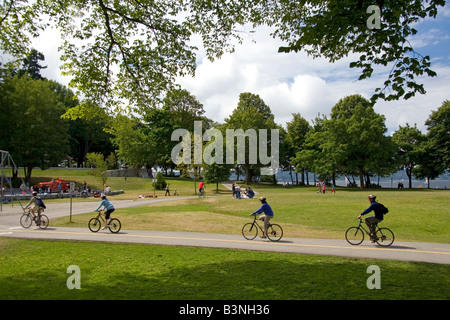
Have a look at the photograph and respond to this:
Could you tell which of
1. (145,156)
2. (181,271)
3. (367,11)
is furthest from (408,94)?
(145,156)

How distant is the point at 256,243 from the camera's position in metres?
13.8

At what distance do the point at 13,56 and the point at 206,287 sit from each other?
12.1 meters

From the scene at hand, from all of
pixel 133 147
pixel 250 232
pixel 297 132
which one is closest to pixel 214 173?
pixel 133 147

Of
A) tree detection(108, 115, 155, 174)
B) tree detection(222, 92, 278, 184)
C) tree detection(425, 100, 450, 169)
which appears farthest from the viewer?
tree detection(108, 115, 155, 174)

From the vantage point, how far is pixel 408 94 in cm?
892

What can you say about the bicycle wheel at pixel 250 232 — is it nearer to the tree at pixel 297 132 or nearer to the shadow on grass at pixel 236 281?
the shadow on grass at pixel 236 281

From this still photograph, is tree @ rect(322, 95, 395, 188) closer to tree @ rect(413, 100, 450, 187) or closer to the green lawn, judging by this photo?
tree @ rect(413, 100, 450, 187)

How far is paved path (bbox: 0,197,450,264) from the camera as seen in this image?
37.9 ft

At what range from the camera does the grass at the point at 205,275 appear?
24.4 feet

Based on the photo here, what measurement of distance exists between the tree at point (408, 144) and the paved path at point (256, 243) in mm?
53493

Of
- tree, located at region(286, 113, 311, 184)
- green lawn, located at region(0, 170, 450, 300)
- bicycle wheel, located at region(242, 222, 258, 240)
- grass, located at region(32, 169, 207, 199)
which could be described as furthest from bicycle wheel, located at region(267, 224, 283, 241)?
tree, located at region(286, 113, 311, 184)

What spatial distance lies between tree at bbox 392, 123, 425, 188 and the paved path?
2106 inches

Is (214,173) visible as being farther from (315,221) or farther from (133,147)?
(315,221)

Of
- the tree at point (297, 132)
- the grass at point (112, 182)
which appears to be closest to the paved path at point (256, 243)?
the grass at point (112, 182)
